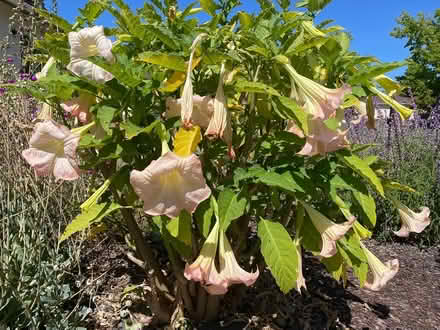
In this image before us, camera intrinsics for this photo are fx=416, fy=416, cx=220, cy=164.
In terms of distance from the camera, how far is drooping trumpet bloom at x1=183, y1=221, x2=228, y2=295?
1256mm

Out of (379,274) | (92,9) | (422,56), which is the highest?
(422,56)

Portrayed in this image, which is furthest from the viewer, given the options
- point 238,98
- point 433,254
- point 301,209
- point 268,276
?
point 433,254

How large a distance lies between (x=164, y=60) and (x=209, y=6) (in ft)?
1.22

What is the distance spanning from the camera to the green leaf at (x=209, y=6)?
140cm

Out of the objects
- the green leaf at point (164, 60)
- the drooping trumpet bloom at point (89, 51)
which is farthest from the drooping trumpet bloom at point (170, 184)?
the drooping trumpet bloom at point (89, 51)

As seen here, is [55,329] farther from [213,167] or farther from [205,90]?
[205,90]

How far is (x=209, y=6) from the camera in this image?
1410 millimetres

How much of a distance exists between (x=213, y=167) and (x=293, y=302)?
1.07 metres

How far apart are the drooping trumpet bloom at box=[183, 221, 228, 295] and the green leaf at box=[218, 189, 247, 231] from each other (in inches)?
2.9

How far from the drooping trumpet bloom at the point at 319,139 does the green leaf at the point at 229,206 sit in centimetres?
24

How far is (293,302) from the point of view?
227 cm

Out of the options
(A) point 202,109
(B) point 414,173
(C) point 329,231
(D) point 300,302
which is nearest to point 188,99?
(A) point 202,109

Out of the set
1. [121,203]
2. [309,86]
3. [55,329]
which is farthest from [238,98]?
[55,329]

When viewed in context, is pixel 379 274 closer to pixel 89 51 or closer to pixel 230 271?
pixel 230 271
